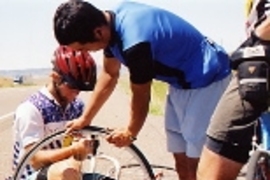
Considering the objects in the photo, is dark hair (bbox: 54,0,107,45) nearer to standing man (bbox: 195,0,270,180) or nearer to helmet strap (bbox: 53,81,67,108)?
helmet strap (bbox: 53,81,67,108)

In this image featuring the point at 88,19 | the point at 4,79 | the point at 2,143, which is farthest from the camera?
the point at 4,79

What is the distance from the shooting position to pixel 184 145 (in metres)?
5.90

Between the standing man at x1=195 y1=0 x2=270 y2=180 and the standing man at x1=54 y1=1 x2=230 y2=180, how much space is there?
696 millimetres

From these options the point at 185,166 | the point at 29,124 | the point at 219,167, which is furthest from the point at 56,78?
the point at 219,167

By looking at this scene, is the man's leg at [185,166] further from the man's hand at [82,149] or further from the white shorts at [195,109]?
the man's hand at [82,149]

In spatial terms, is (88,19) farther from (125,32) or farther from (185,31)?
(185,31)

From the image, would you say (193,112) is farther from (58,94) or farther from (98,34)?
(98,34)

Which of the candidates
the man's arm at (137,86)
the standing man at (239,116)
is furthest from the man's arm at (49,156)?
the standing man at (239,116)

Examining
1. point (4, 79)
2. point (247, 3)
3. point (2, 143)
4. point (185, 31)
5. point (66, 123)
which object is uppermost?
point (247, 3)

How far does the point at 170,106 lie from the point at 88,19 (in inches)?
48.4

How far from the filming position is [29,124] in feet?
17.6

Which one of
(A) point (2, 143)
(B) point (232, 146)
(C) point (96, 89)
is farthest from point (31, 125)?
(A) point (2, 143)

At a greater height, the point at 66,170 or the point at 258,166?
the point at 258,166

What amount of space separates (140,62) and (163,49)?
1.41ft
